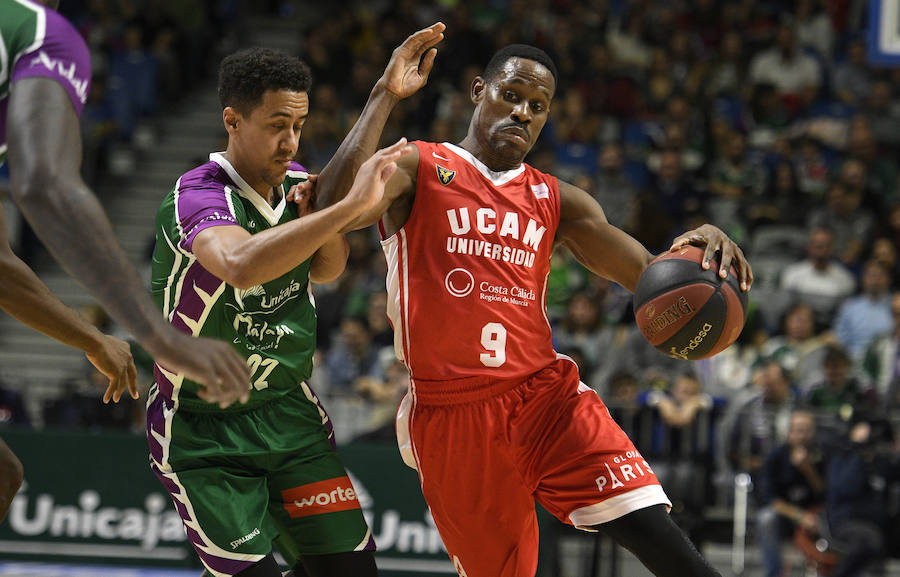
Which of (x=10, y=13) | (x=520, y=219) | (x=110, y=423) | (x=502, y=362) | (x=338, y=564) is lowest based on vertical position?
(x=110, y=423)

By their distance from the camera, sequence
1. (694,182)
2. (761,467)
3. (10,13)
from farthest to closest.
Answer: (694,182) < (761,467) < (10,13)

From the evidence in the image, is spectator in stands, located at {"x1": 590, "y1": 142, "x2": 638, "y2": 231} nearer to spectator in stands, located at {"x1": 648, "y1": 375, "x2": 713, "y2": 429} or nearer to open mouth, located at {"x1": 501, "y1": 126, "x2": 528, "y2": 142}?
spectator in stands, located at {"x1": 648, "y1": 375, "x2": 713, "y2": 429}

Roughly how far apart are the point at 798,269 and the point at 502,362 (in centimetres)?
721

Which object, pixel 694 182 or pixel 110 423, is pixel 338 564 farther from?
pixel 694 182

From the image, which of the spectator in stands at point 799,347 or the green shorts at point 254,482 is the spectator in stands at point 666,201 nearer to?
the spectator in stands at point 799,347

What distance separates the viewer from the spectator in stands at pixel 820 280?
10.2m

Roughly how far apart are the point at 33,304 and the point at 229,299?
628 mm

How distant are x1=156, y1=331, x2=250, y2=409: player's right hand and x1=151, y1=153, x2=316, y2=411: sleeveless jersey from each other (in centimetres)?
132

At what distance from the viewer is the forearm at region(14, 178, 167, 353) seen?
84.1 inches

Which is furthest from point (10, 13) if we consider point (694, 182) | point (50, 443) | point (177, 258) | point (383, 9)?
point (383, 9)

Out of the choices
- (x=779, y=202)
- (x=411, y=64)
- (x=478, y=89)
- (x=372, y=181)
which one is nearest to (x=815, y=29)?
(x=779, y=202)

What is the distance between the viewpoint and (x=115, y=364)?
367cm

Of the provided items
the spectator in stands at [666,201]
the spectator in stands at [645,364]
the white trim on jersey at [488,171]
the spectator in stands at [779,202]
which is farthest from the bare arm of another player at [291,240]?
the spectator in stands at [779,202]

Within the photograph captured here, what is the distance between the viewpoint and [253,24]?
52.9 ft
